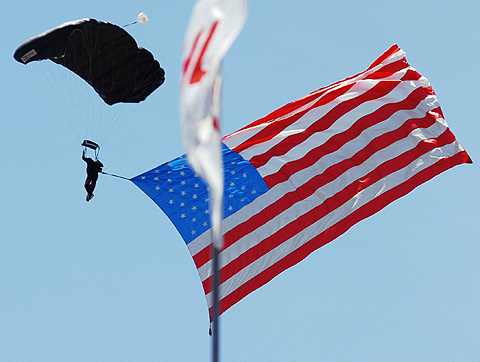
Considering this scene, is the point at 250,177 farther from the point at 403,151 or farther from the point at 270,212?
the point at 403,151

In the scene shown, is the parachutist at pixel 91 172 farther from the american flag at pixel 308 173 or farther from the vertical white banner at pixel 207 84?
the vertical white banner at pixel 207 84

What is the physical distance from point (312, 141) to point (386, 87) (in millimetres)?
2075

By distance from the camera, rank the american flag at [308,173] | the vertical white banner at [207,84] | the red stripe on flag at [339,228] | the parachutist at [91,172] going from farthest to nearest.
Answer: the parachutist at [91,172], the red stripe on flag at [339,228], the american flag at [308,173], the vertical white banner at [207,84]

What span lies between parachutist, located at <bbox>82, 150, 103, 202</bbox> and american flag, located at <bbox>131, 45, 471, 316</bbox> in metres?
1.04

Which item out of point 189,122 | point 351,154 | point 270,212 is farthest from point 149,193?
point 189,122

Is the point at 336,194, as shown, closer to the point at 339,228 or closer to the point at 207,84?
the point at 339,228

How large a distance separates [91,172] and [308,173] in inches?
172

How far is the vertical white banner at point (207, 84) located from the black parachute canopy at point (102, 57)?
42.6 feet

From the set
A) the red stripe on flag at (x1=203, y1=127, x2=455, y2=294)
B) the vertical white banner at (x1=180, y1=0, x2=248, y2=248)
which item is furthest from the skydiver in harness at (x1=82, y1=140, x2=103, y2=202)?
the vertical white banner at (x1=180, y1=0, x2=248, y2=248)

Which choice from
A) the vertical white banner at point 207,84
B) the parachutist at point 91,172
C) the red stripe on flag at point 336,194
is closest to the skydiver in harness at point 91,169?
the parachutist at point 91,172

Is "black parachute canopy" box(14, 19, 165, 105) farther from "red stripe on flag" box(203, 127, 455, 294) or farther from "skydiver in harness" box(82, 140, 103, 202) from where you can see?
"red stripe on flag" box(203, 127, 455, 294)

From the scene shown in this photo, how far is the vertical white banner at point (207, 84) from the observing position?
636 cm

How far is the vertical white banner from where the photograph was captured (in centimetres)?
636

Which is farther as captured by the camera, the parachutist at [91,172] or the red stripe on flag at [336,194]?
the parachutist at [91,172]
